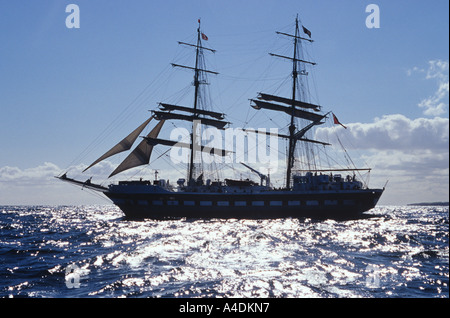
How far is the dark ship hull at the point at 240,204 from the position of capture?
4872 centimetres

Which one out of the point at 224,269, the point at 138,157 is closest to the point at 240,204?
the point at 138,157

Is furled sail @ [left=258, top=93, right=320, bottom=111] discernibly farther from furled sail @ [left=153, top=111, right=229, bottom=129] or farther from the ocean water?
the ocean water

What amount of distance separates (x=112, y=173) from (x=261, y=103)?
2459 centimetres

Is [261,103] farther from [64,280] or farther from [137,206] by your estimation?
[64,280]

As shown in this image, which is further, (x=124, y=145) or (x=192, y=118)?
(x=192, y=118)

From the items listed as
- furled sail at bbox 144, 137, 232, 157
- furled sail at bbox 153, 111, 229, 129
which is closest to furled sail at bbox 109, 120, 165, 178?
furled sail at bbox 144, 137, 232, 157

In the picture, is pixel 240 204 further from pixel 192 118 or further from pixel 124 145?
pixel 124 145

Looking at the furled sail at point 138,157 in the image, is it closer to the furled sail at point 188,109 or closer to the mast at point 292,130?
the furled sail at point 188,109

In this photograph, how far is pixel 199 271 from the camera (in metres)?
14.7

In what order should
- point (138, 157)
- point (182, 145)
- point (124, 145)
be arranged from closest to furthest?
point (124, 145)
point (138, 157)
point (182, 145)

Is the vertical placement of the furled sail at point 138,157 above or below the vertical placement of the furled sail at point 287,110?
below

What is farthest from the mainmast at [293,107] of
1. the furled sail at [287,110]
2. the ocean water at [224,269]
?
the ocean water at [224,269]

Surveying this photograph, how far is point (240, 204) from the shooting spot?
160ft
